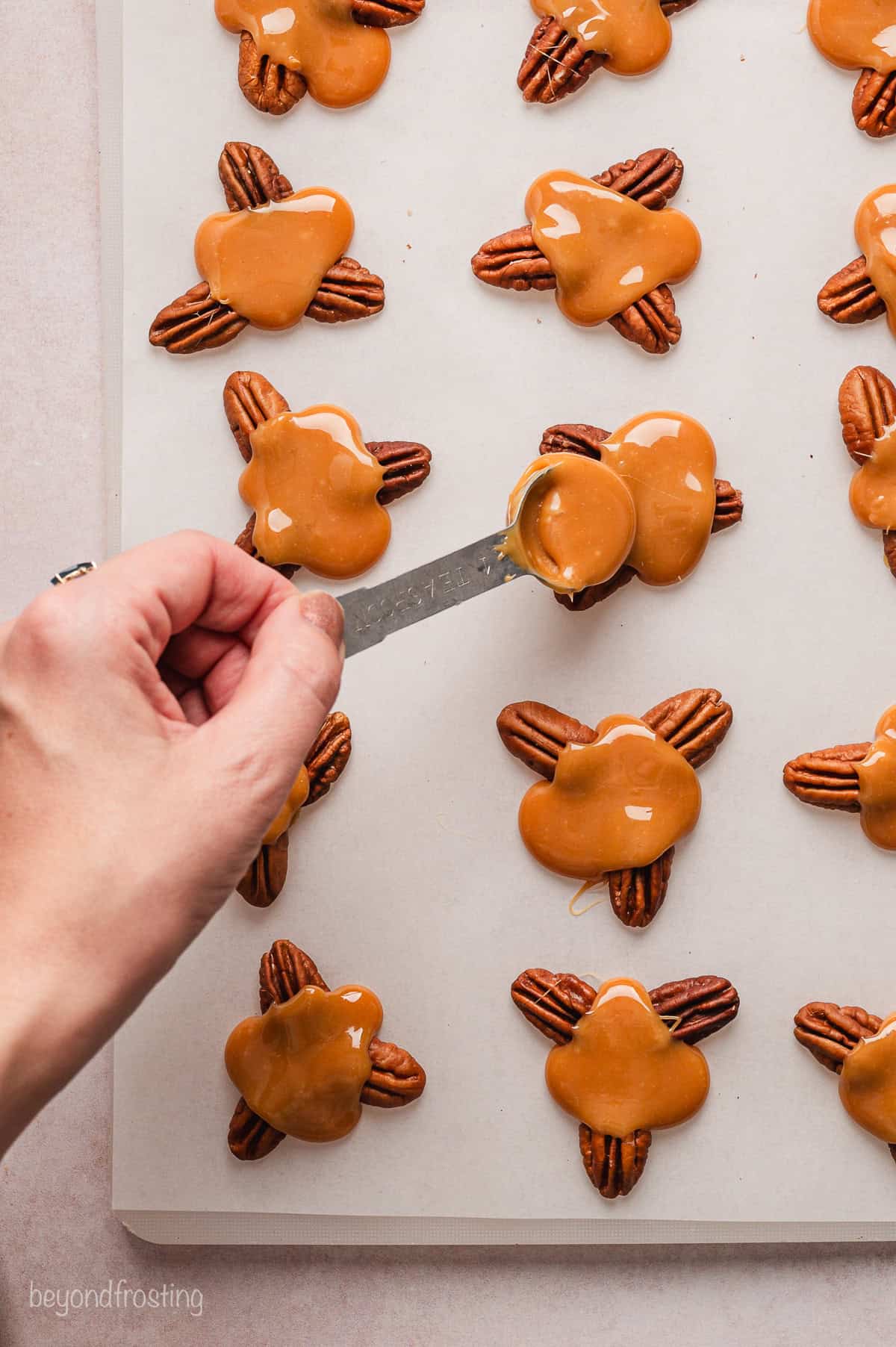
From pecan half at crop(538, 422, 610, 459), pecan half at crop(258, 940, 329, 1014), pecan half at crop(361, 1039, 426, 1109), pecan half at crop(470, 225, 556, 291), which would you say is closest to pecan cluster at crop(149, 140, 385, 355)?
pecan half at crop(470, 225, 556, 291)

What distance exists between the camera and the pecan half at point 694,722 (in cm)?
104

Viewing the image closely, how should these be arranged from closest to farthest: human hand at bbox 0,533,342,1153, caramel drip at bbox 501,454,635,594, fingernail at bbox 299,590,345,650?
human hand at bbox 0,533,342,1153 → fingernail at bbox 299,590,345,650 → caramel drip at bbox 501,454,635,594

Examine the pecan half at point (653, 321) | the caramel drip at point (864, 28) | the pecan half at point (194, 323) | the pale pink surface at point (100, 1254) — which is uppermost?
the caramel drip at point (864, 28)

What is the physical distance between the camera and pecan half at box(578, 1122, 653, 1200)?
3.38 feet

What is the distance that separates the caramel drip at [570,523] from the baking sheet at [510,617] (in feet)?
0.22

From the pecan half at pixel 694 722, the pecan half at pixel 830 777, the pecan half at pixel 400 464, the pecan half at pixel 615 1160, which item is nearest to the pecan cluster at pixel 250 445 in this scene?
the pecan half at pixel 400 464

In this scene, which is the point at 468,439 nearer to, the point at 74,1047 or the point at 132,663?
the point at 132,663

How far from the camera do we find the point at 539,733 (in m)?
1.05

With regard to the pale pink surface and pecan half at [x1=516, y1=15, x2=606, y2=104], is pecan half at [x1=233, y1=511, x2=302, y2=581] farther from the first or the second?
pecan half at [x1=516, y1=15, x2=606, y2=104]

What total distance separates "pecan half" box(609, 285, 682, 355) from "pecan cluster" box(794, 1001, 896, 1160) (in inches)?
25.3

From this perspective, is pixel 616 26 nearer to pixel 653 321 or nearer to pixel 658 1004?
pixel 653 321

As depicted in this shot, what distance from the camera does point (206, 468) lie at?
108cm

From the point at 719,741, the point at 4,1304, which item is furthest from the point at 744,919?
the point at 4,1304

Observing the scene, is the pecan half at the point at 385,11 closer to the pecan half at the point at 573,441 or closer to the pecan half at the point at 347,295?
the pecan half at the point at 347,295
